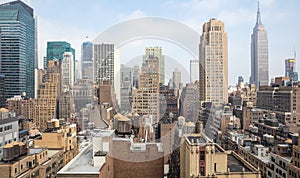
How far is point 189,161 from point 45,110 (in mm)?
10323

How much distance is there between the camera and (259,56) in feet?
103

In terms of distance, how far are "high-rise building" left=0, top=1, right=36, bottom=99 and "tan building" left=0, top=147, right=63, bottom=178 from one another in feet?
53.0

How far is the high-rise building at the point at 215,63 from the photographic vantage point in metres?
11.7

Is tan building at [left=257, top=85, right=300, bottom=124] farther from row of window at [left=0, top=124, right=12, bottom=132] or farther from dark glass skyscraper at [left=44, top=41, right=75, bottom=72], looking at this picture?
dark glass skyscraper at [left=44, top=41, right=75, bottom=72]

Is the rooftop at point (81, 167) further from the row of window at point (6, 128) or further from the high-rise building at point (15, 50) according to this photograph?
the high-rise building at point (15, 50)

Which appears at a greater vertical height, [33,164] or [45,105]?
[45,105]

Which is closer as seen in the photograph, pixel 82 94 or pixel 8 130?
pixel 8 130

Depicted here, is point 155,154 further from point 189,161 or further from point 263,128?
point 263,128

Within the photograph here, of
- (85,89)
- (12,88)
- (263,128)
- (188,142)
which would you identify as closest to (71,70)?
(12,88)

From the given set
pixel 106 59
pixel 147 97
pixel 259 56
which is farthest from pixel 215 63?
pixel 259 56

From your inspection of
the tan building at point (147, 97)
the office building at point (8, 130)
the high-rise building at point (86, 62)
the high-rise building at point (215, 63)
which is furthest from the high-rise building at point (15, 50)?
the tan building at point (147, 97)

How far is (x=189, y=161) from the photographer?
334cm

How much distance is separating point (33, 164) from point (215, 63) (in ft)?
28.9

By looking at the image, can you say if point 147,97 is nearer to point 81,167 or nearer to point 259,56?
point 81,167
